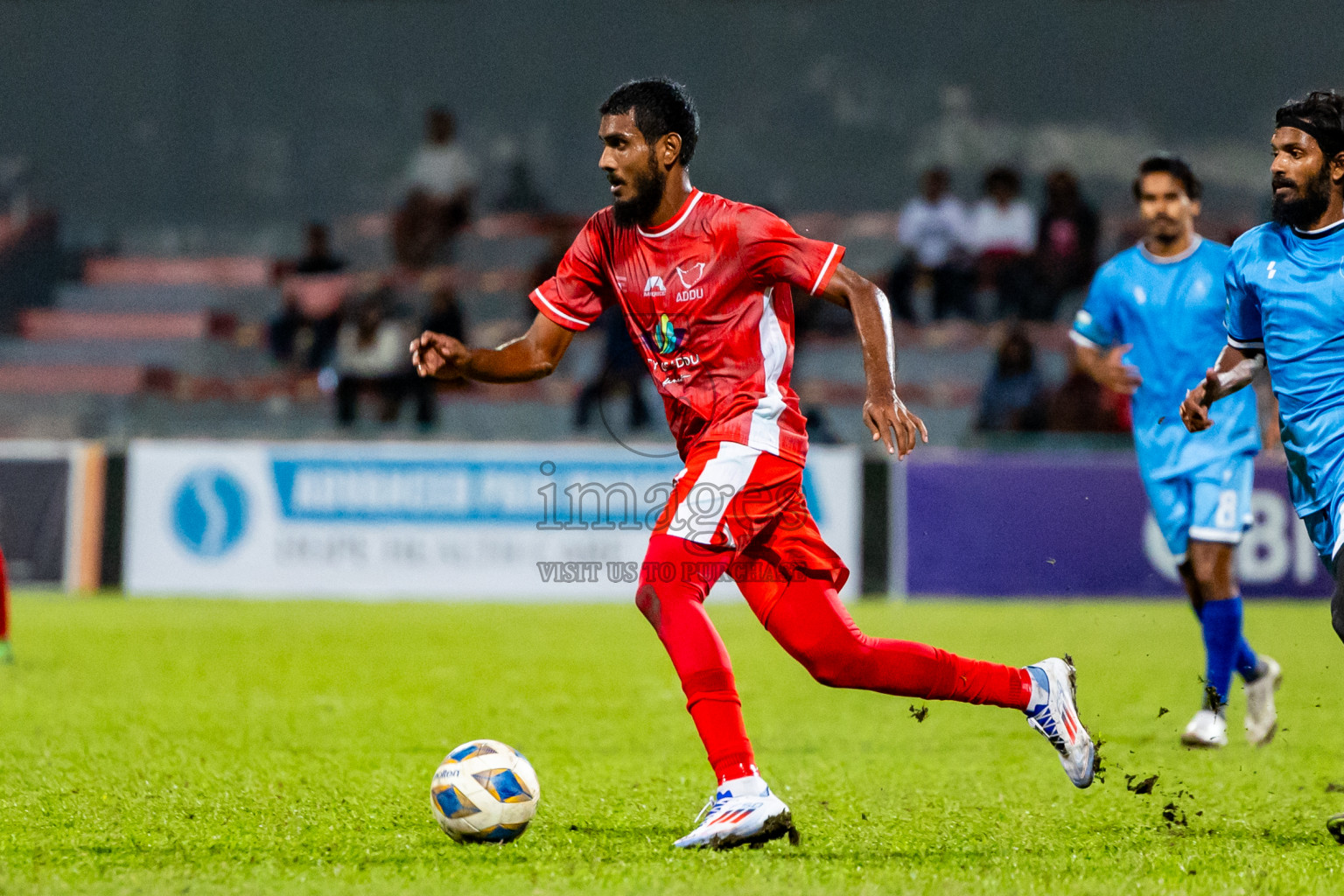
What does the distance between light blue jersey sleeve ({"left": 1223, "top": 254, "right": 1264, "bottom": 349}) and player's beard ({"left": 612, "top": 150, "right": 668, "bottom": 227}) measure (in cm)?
184

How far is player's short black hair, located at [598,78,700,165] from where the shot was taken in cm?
438

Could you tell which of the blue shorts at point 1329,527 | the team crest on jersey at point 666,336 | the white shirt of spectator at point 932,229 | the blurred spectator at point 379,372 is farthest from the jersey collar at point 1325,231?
the white shirt of spectator at point 932,229

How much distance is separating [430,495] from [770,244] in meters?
9.11

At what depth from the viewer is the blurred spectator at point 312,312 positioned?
16.9 metres

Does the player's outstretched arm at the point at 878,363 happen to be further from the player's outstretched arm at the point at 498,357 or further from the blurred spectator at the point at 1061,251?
the blurred spectator at the point at 1061,251

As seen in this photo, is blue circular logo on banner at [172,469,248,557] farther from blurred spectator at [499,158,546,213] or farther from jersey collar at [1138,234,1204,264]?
jersey collar at [1138,234,1204,264]

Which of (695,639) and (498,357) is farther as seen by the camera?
(498,357)

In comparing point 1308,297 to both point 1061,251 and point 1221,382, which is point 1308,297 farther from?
point 1061,251

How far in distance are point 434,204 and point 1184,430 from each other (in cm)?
1281

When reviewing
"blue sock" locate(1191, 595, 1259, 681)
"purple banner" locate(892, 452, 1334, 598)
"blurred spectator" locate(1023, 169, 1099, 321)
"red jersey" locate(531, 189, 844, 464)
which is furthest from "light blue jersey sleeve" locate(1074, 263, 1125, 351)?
"blurred spectator" locate(1023, 169, 1099, 321)

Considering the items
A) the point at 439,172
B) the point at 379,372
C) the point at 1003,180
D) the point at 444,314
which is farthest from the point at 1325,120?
the point at 439,172

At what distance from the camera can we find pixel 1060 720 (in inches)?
182

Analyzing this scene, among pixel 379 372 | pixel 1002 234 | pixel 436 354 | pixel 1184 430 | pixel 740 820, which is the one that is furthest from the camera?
pixel 1002 234

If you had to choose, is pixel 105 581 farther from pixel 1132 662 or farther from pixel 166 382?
pixel 1132 662
